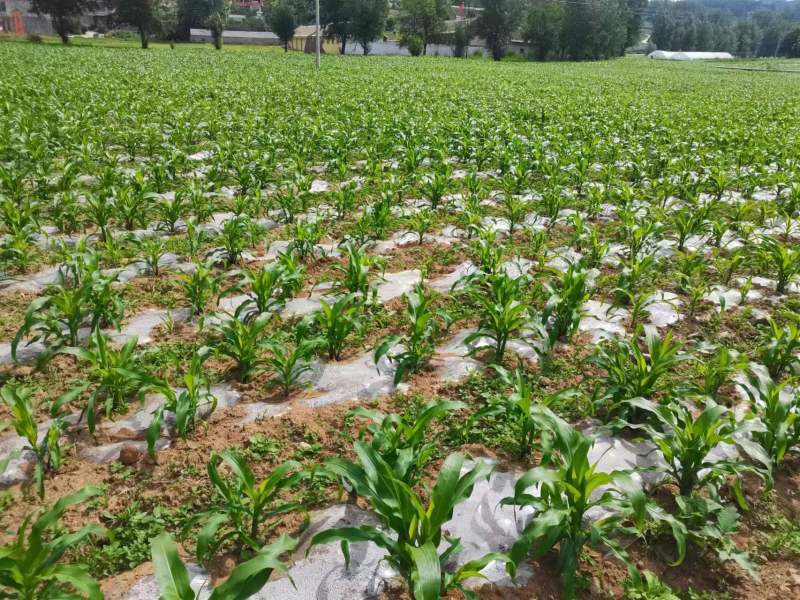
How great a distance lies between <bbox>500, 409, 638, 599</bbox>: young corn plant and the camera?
213 centimetres

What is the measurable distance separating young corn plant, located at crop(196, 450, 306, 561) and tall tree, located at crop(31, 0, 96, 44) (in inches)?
2266

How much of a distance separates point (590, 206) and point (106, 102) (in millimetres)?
10745

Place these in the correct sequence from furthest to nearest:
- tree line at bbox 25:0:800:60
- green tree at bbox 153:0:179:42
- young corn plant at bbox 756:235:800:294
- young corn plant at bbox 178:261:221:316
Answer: tree line at bbox 25:0:800:60 → green tree at bbox 153:0:179:42 → young corn plant at bbox 756:235:800:294 → young corn plant at bbox 178:261:221:316

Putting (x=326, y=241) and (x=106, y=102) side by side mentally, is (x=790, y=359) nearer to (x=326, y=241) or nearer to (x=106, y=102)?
(x=326, y=241)

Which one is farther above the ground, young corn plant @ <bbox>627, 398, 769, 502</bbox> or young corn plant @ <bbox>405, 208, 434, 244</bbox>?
young corn plant @ <bbox>405, 208, 434, 244</bbox>

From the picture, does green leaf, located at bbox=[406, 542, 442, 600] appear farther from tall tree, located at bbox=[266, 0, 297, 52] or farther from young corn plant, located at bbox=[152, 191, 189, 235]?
tall tree, located at bbox=[266, 0, 297, 52]

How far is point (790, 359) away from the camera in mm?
3561

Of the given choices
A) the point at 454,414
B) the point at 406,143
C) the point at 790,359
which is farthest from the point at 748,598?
the point at 406,143

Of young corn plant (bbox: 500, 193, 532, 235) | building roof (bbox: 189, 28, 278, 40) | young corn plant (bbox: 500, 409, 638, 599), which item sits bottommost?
young corn plant (bbox: 500, 409, 638, 599)

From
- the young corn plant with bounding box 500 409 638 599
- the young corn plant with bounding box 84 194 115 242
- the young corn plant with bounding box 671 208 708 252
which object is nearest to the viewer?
the young corn plant with bounding box 500 409 638 599

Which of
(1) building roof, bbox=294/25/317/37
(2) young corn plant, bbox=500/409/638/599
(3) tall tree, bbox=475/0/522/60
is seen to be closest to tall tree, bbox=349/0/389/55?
(3) tall tree, bbox=475/0/522/60

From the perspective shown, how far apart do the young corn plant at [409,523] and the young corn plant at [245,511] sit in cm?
26

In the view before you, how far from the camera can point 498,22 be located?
64.9 metres

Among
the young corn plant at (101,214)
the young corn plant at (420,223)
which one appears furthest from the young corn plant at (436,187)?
the young corn plant at (101,214)
